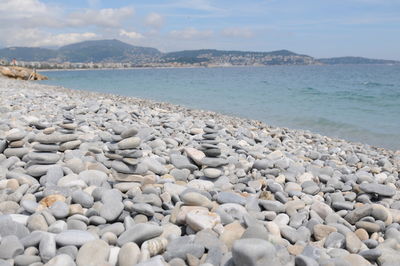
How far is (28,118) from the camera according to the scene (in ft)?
22.5

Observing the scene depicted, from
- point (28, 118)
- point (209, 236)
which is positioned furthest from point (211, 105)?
point (209, 236)

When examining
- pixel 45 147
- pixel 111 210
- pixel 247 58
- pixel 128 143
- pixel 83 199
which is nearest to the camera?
pixel 111 210

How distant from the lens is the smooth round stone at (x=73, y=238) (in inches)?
104

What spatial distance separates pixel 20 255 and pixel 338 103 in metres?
21.1

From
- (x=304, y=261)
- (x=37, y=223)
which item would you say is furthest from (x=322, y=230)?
(x=37, y=223)

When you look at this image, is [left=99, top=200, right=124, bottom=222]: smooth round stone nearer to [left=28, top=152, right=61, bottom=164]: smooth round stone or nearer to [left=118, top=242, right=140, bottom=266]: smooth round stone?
[left=118, top=242, right=140, bottom=266]: smooth round stone

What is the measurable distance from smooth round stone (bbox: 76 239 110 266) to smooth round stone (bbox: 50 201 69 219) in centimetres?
54

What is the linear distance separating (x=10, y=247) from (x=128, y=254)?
791mm

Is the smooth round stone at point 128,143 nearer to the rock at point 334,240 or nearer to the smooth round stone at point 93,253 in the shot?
the smooth round stone at point 93,253

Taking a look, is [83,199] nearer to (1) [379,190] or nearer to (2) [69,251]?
(2) [69,251]

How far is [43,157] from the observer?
4.12 meters

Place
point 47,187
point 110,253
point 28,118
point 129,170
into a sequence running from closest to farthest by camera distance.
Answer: point 110,253 → point 47,187 → point 129,170 → point 28,118

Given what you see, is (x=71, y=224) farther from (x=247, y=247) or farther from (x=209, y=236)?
(x=247, y=247)

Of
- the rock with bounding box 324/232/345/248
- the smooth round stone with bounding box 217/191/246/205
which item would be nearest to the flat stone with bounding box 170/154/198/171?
the smooth round stone with bounding box 217/191/246/205
